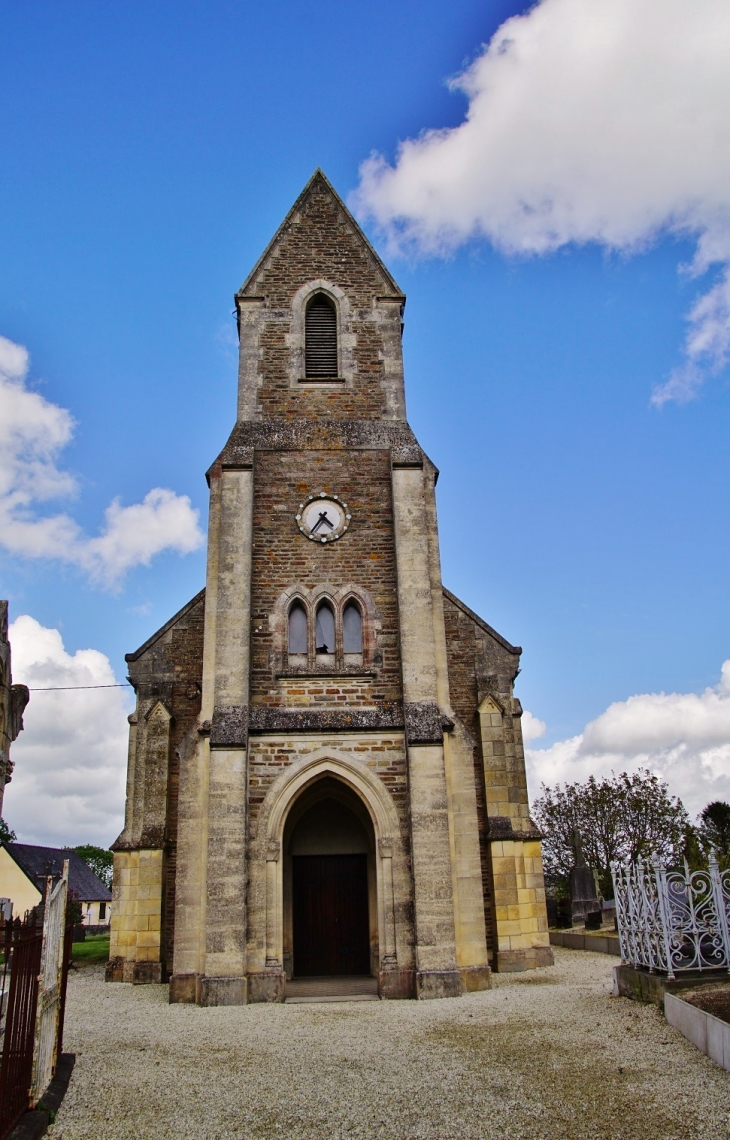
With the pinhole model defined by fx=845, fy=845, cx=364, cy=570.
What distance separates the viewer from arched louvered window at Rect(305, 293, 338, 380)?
1812 centimetres

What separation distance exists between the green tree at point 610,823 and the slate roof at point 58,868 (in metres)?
26.5

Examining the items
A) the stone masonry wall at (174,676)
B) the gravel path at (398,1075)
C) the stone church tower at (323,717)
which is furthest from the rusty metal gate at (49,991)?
the stone masonry wall at (174,676)

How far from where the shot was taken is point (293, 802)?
14.6 m

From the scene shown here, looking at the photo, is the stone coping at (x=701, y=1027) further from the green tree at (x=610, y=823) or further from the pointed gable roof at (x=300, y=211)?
the green tree at (x=610, y=823)

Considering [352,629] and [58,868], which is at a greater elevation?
[352,629]

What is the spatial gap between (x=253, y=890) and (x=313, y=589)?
536cm

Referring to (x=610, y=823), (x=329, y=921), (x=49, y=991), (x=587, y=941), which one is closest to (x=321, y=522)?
(x=329, y=921)

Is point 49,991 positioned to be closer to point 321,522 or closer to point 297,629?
point 297,629

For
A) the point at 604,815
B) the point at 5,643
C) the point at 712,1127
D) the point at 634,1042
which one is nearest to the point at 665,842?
the point at 604,815

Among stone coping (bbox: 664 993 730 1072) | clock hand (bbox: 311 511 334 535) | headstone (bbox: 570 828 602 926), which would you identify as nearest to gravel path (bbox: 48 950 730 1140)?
stone coping (bbox: 664 993 730 1072)

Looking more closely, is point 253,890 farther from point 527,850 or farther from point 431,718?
point 527,850

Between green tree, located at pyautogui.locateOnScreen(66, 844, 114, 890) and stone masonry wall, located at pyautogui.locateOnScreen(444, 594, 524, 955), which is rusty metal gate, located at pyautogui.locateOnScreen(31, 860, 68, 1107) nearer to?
stone masonry wall, located at pyautogui.locateOnScreen(444, 594, 524, 955)

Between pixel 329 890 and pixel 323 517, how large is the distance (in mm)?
7297

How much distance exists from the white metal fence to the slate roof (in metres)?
43.0
